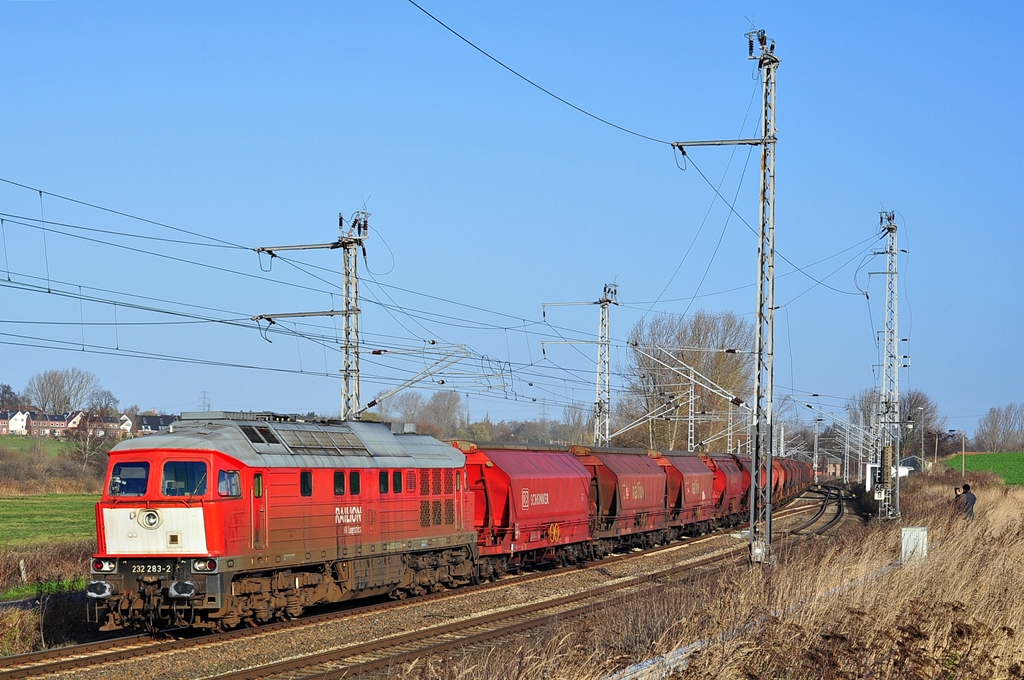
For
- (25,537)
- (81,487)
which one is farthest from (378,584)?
(81,487)

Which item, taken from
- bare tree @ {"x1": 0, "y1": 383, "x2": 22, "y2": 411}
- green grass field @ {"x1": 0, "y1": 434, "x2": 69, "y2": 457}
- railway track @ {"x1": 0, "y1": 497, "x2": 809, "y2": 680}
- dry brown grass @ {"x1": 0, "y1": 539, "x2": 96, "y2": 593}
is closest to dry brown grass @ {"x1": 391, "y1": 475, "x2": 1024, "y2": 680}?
railway track @ {"x1": 0, "y1": 497, "x2": 809, "y2": 680}

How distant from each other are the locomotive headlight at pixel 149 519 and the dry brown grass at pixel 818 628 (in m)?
5.32

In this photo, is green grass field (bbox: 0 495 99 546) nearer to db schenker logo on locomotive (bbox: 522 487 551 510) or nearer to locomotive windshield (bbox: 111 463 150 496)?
db schenker logo on locomotive (bbox: 522 487 551 510)

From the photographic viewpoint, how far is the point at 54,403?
464 ft

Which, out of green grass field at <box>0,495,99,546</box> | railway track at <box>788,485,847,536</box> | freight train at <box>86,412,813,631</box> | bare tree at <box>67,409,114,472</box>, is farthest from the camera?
bare tree at <box>67,409,114,472</box>

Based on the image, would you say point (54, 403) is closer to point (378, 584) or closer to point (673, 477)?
point (673, 477)

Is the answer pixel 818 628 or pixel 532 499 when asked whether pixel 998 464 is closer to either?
pixel 532 499

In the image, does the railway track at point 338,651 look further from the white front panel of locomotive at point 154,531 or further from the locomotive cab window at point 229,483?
the locomotive cab window at point 229,483

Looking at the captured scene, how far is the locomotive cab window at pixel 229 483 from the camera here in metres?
17.2

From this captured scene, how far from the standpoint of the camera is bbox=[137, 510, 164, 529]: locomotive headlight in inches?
672

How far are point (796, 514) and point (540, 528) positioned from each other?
3436 cm

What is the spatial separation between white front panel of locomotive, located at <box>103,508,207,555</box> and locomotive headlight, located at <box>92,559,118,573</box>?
160 millimetres

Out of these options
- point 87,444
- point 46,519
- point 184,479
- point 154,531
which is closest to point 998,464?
point 87,444

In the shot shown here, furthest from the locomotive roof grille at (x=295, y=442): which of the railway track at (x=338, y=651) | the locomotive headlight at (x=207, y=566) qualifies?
the railway track at (x=338, y=651)
